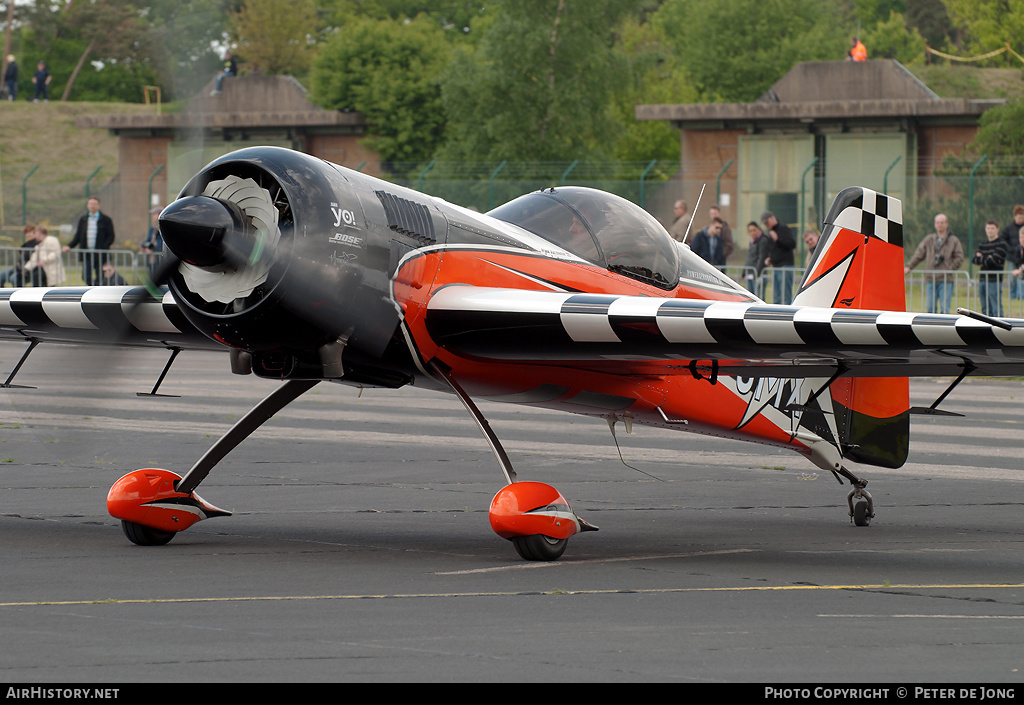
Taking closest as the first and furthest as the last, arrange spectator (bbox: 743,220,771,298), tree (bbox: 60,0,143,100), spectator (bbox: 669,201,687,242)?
tree (bbox: 60,0,143,100) < spectator (bbox: 743,220,771,298) < spectator (bbox: 669,201,687,242)

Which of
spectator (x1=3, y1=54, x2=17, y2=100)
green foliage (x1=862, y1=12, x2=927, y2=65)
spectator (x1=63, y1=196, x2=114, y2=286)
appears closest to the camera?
spectator (x1=3, y1=54, x2=17, y2=100)

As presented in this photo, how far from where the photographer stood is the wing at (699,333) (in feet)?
23.6

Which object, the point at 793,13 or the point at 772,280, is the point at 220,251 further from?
the point at 793,13

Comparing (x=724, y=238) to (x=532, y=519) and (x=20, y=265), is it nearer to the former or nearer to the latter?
(x=20, y=265)

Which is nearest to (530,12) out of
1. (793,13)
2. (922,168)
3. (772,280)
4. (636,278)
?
(922,168)

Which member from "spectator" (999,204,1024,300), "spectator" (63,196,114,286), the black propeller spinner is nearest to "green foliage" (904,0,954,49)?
"spectator" (999,204,1024,300)

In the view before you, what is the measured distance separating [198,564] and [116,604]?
1.25 meters

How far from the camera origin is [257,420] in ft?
28.7

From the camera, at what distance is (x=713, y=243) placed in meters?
24.5

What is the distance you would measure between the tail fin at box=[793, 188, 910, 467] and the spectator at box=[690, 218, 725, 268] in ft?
45.7

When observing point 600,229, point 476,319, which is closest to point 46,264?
point 600,229

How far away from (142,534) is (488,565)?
7.49 feet

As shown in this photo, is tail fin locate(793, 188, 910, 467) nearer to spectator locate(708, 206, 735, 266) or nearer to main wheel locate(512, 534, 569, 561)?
main wheel locate(512, 534, 569, 561)

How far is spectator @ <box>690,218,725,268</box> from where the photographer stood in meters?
24.3
